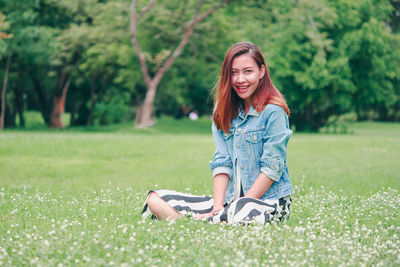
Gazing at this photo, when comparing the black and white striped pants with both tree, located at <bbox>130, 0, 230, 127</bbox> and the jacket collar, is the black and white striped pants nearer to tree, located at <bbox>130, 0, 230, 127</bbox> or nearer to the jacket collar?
the jacket collar

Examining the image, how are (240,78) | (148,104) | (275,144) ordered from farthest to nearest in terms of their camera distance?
(148,104)
(240,78)
(275,144)

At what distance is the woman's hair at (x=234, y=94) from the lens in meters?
5.15

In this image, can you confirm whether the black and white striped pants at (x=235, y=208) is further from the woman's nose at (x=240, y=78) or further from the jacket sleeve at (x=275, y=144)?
the woman's nose at (x=240, y=78)

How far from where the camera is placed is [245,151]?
205 inches

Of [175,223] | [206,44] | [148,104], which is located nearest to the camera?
[175,223]

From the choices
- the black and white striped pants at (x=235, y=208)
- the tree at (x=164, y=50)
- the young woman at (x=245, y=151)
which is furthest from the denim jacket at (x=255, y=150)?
the tree at (x=164, y=50)

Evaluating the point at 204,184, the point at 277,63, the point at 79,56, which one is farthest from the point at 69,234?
the point at 79,56

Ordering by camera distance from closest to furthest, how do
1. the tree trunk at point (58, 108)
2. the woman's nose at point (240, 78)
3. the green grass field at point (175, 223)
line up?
the green grass field at point (175, 223) → the woman's nose at point (240, 78) → the tree trunk at point (58, 108)

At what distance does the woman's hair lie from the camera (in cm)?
515

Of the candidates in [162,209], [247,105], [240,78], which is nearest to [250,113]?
[247,105]

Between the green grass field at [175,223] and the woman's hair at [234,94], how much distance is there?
4.41 ft

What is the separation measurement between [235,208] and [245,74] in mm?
1589

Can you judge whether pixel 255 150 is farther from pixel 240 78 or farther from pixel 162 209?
pixel 162 209

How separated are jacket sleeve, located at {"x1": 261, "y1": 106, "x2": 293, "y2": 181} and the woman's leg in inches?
47.1
